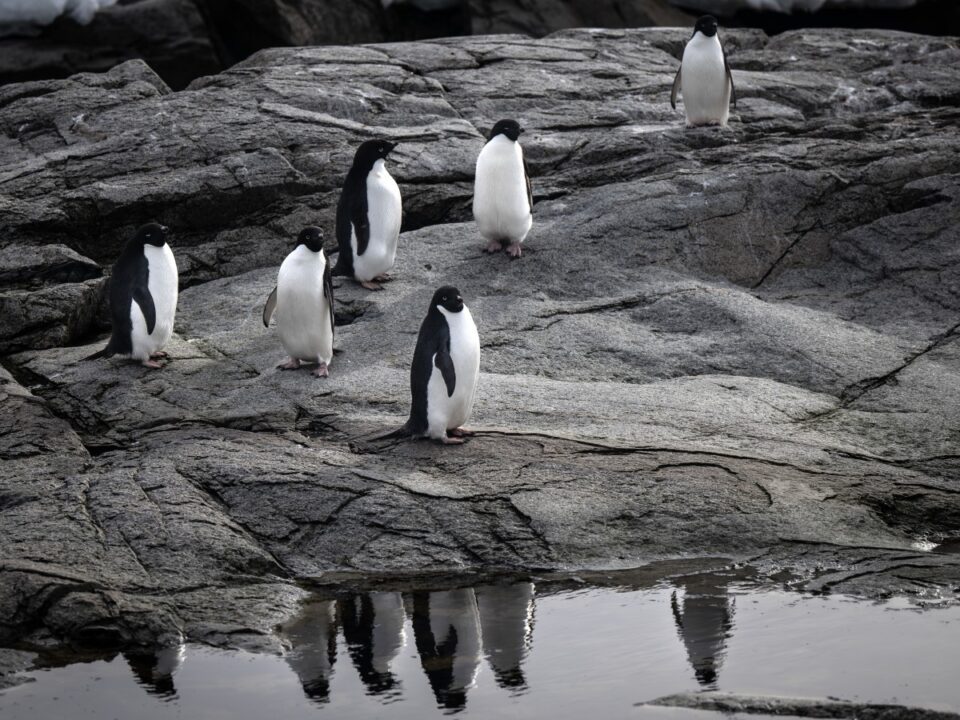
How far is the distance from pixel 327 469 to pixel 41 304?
132 inches

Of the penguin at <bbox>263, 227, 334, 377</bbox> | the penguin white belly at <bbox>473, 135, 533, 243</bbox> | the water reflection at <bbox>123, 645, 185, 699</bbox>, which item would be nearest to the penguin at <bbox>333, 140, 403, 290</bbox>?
the penguin white belly at <bbox>473, 135, 533, 243</bbox>

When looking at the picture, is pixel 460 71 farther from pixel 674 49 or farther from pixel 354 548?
pixel 354 548

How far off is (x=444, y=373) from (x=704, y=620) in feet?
6.67

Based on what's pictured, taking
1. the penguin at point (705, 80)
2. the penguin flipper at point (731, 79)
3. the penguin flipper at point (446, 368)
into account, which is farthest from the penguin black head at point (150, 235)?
the penguin flipper at point (731, 79)

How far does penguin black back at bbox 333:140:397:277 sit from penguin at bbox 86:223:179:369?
4.00ft

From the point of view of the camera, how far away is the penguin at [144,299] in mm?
7941

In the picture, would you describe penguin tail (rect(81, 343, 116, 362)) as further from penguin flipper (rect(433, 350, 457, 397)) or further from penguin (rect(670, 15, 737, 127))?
penguin (rect(670, 15, 737, 127))

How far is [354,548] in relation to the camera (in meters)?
5.88

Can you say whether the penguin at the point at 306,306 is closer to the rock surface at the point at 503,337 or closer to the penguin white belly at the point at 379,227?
the rock surface at the point at 503,337

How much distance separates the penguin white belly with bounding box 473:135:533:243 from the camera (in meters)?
9.07

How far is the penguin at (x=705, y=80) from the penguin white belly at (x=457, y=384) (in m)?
5.26

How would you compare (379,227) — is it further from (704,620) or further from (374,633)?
(704,620)

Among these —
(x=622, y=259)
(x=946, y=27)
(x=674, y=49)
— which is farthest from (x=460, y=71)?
(x=946, y=27)

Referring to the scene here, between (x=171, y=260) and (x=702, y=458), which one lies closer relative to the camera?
(x=702, y=458)
